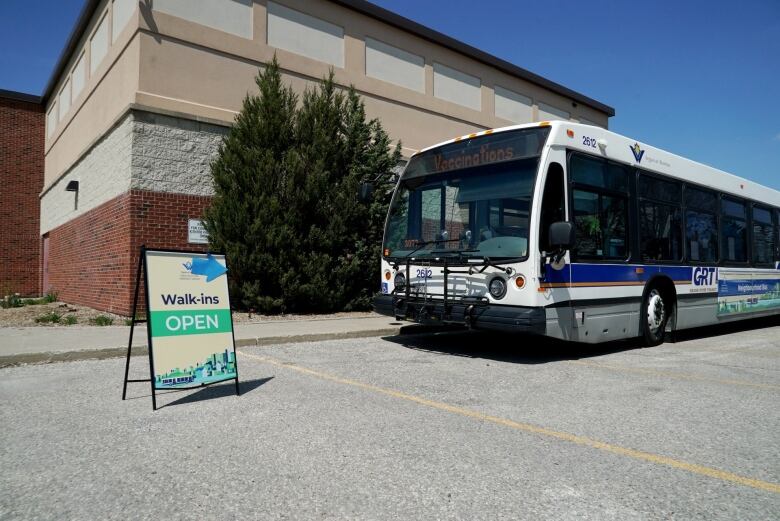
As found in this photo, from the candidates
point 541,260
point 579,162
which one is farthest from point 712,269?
point 541,260

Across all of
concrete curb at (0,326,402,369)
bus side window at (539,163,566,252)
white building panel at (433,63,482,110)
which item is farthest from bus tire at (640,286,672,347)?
white building panel at (433,63,482,110)

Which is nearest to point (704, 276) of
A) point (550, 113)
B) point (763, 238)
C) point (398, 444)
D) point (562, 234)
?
point (763, 238)

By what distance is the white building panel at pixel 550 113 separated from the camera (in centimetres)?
2283

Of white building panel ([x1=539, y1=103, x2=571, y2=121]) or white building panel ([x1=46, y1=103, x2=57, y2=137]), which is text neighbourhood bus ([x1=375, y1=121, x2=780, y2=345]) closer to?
white building panel ([x1=539, y1=103, x2=571, y2=121])

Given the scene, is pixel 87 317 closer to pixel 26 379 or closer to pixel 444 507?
pixel 26 379

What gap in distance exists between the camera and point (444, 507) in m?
3.06

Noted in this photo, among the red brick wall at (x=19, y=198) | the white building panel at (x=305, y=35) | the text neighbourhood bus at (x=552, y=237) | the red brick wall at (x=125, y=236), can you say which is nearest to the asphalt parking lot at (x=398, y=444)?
the text neighbourhood bus at (x=552, y=237)

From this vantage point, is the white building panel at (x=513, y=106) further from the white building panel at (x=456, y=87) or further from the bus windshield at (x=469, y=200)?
the bus windshield at (x=469, y=200)

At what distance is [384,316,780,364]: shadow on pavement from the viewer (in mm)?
8320

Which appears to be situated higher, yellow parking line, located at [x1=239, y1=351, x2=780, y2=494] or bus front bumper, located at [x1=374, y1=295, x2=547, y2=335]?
bus front bumper, located at [x1=374, y1=295, x2=547, y2=335]

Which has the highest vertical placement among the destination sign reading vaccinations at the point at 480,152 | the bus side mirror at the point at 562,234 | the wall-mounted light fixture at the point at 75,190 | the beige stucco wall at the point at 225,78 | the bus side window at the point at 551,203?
the beige stucco wall at the point at 225,78

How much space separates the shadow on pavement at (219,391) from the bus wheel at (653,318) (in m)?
5.87

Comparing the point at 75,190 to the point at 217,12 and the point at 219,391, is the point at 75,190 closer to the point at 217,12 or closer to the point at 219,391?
the point at 217,12

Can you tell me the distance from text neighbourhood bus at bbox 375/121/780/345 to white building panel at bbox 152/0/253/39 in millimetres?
7441
